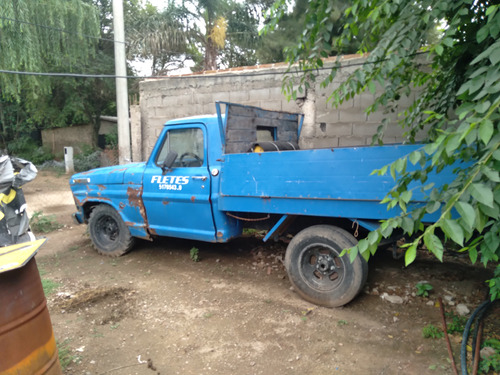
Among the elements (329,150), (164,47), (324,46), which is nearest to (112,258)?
(329,150)

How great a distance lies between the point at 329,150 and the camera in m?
2.98

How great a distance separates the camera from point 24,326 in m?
1.88

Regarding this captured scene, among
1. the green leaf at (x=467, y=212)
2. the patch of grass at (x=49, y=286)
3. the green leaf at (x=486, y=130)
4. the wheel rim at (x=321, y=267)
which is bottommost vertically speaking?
the patch of grass at (x=49, y=286)

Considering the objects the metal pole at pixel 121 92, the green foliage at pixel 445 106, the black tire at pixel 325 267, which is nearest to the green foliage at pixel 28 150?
the metal pole at pixel 121 92

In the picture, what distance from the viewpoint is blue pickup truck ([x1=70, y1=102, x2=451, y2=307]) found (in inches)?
117

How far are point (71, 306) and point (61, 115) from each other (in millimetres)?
14631

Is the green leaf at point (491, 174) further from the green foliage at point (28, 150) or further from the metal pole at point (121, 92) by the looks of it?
the green foliage at point (28, 150)

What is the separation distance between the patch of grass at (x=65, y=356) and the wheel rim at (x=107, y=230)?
7.49ft

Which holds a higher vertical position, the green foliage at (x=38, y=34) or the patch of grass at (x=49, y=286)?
the green foliage at (x=38, y=34)

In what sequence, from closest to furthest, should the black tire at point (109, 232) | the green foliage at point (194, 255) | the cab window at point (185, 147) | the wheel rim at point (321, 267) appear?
the wheel rim at point (321, 267), the cab window at point (185, 147), the green foliage at point (194, 255), the black tire at point (109, 232)

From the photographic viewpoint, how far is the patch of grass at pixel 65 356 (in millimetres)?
2593

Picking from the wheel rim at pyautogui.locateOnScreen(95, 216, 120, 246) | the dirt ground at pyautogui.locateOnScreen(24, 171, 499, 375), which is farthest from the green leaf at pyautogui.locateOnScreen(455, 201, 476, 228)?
the wheel rim at pyautogui.locateOnScreen(95, 216, 120, 246)

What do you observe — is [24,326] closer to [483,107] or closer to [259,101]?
[483,107]

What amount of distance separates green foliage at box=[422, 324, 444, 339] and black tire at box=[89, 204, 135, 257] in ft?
12.2
